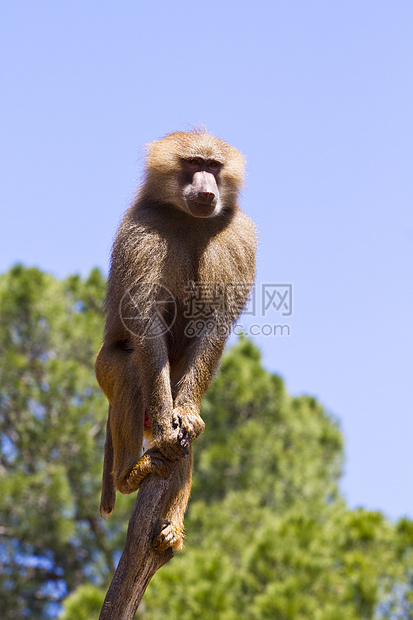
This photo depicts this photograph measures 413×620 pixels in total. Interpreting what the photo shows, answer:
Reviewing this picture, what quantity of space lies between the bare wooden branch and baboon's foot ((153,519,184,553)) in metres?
0.02

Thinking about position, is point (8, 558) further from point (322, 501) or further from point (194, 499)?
point (322, 501)

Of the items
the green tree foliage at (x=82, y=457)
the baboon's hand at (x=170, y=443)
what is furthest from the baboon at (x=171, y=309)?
the green tree foliage at (x=82, y=457)

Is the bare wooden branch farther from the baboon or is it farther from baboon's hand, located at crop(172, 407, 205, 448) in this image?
baboon's hand, located at crop(172, 407, 205, 448)

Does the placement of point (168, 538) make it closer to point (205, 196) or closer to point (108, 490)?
point (108, 490)

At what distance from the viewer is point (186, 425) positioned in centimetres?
306

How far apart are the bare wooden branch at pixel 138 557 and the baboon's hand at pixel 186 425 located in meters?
0.19

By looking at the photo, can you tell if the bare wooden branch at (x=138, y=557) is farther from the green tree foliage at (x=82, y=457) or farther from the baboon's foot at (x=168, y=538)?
the green tree foliage at (x=82, y=457)

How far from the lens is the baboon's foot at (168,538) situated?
3025mm

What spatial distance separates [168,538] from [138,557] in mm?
173

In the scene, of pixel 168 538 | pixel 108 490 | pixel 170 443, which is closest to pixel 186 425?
pixel 170 443

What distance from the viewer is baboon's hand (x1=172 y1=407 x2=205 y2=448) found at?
3.06 m

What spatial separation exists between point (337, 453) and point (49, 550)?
7.55m

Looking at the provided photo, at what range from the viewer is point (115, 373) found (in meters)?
3.36

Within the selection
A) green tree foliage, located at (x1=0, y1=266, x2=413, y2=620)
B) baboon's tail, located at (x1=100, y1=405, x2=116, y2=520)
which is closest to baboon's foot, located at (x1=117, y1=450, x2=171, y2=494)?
baboon's tail, located at (x1=100, y1=405, x2=116, y2=520)
